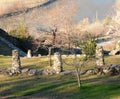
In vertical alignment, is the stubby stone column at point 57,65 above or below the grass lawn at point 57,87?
above

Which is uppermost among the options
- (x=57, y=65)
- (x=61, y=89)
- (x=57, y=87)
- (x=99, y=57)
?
(x=99, y=57)

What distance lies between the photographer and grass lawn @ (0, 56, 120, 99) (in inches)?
1849

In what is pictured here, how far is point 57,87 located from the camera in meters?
51.3

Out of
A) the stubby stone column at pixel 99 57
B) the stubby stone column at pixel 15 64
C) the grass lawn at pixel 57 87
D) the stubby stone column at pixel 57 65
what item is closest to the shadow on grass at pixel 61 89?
the grass lawn at pixel 57 87

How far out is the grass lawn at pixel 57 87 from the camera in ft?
154

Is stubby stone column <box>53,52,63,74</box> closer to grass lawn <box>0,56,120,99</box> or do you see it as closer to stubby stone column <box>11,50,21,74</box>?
grass lawn <box>0,56,120,99</box>

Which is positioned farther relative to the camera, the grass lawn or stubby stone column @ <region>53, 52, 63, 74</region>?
stubby stone column @ <region>53, 52, 63, 74</region>

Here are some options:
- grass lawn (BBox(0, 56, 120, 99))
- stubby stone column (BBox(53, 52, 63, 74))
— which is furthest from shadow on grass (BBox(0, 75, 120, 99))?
stubby stone column (BBox(53, 52, 63, 74))

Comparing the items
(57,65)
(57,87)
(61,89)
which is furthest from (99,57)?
(61,89)

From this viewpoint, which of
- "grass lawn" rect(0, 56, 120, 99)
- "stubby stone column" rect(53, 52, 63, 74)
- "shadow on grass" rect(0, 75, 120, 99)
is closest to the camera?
"shadow on grass" rect(0, 75, 120, 99)

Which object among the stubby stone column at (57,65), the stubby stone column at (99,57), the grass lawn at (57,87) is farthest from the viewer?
the stubby stone column at (99,57)

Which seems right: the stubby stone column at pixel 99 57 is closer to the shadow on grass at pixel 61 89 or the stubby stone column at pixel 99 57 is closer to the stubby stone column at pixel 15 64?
the shadow on grass at pixel 61 89

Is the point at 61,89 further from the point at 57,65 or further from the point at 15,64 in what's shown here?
the point at 15,64

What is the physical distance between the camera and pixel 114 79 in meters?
53.9
